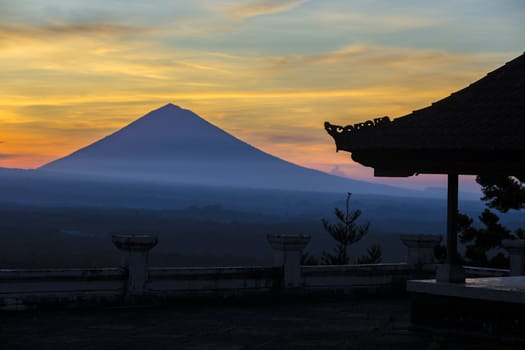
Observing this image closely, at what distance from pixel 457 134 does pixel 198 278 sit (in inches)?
258

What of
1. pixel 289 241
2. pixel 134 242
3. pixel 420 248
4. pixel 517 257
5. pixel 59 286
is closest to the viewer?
pixel 59 286

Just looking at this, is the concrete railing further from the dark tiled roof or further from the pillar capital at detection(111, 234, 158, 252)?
the dark tiled roof

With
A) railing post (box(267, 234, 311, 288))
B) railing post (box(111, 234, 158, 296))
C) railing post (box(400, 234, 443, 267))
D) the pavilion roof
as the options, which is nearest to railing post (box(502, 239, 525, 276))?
railing post (box(400, 234, 443, 267))

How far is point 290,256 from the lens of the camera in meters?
21.2

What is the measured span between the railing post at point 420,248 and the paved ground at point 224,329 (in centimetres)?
335

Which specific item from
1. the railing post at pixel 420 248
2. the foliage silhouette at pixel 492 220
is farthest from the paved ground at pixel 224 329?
the foliage silhouette at pixel 492 220

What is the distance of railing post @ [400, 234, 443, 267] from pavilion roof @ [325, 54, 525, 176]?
6.19 metres

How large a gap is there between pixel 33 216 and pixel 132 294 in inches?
6563

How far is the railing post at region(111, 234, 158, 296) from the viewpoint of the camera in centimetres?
1944

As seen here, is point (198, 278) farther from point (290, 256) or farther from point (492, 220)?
point (492, 220)

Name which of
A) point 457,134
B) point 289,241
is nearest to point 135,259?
point 289,241

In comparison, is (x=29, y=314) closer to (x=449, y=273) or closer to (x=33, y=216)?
(x=449, y=273)

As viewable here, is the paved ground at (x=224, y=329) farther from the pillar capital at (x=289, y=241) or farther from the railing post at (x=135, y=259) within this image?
the pillar capital at (x=289, y=241)

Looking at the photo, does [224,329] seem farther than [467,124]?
Yes
